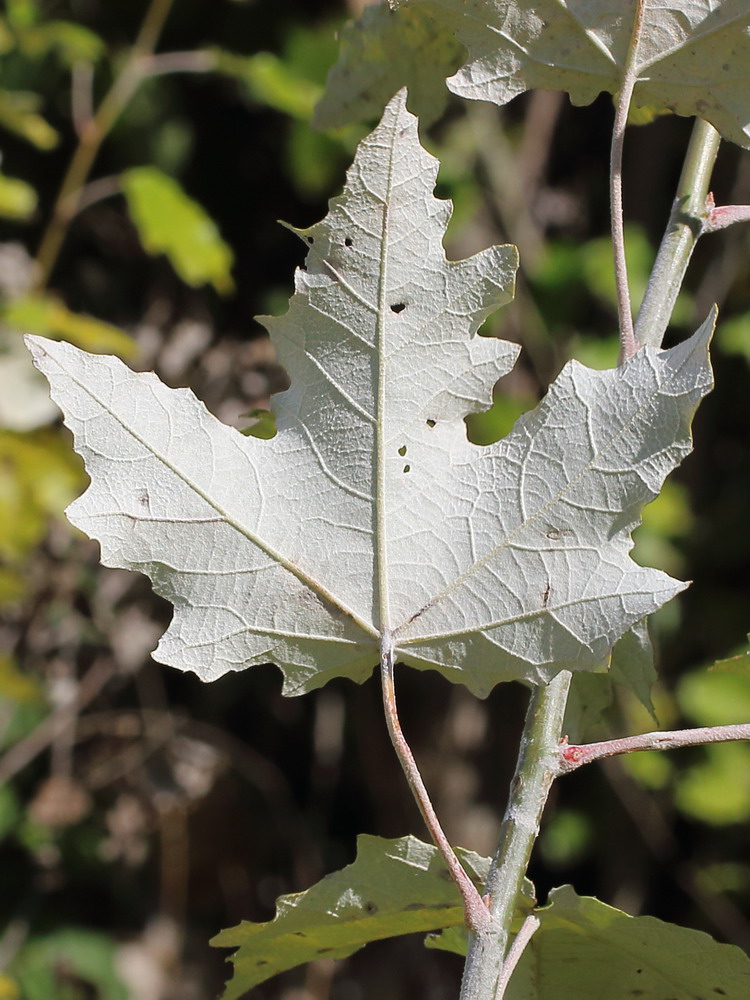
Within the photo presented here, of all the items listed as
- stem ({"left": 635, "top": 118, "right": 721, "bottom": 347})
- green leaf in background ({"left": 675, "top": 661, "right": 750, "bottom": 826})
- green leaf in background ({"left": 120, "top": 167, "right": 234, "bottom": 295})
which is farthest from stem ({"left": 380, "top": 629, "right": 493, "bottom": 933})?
green leaf in background ({"left": 675, "top": 661, "right": 750, "bottom": 826})

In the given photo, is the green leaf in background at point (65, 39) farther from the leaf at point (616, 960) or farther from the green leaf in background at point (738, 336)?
the leaf at point (616, 960)

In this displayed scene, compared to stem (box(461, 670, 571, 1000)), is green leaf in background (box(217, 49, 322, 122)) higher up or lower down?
higher up

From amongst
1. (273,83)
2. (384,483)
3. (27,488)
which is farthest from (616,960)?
(273,83)

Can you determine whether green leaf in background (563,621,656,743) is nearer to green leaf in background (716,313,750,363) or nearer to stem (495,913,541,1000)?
stem (495,913,541,1000)

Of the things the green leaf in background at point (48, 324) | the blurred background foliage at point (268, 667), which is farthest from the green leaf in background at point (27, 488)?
the blurred background foliage at point (268, 667)

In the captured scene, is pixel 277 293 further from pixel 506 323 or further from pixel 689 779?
pixel 689 779
